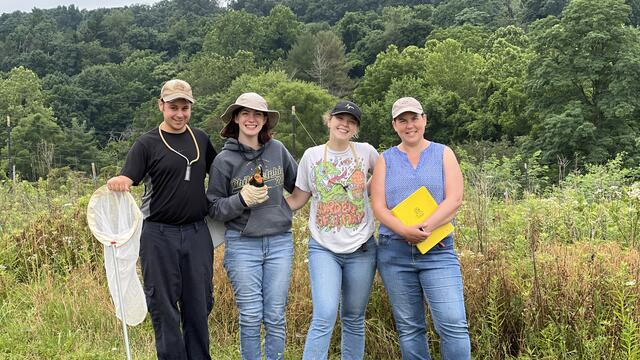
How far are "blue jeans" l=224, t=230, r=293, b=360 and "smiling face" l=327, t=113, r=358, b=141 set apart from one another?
71cm

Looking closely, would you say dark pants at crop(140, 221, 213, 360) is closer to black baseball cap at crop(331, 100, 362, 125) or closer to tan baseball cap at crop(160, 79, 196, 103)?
tan baseball cap at crop(160, 79, 196, 103)

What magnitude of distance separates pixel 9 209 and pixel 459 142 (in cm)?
3943

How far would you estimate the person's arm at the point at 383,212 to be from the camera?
3285mm

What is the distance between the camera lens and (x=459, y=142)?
143 feet

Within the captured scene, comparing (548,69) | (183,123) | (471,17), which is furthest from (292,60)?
(183,123)

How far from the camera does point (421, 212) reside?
10.9 ft

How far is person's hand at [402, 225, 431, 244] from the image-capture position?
3.27 meters

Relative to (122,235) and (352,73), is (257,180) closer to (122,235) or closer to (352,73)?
(122,235)

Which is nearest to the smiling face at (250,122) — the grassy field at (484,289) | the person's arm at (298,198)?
the person's arm at (298,198)

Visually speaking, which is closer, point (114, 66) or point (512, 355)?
point (512, 355)

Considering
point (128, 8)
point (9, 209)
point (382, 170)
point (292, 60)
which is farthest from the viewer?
point (128, 8)

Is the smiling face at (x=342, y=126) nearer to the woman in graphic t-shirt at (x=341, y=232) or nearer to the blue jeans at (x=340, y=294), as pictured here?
the woman in graphic t-shirt at (x=341, y=232)

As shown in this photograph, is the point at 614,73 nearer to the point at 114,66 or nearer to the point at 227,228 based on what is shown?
the point at 227,228

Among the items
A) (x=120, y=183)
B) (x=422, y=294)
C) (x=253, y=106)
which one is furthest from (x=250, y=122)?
(x=422, y=294)
